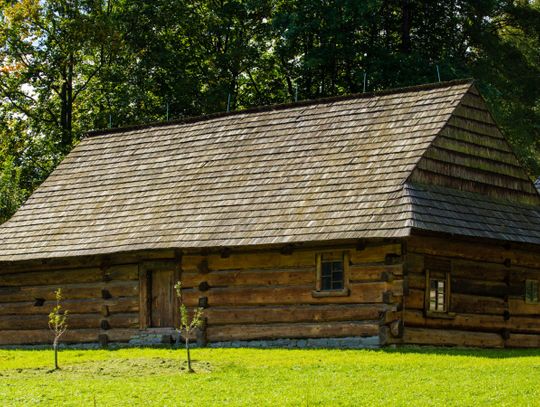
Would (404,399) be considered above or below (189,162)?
below

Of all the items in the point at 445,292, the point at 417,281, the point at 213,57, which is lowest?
the point at 445,292

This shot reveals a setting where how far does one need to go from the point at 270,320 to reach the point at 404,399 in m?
8.82

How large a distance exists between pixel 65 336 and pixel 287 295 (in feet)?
20.7

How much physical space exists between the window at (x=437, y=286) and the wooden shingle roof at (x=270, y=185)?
3.27 feet

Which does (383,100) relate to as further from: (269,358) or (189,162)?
(269,358)

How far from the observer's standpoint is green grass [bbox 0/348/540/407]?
670 inches

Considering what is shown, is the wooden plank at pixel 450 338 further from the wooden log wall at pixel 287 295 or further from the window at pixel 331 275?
the window at pixel 331 275

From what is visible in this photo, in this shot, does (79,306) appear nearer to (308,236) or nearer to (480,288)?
(308,236)

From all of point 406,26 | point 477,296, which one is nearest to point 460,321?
point 477,296

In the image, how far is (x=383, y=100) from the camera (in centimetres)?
2822

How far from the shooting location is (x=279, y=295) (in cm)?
2530

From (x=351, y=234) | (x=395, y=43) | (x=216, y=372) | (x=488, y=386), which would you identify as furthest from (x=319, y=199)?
(x=395, y=43)

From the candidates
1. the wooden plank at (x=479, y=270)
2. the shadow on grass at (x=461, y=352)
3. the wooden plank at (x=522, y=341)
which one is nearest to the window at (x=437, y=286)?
the wooden plank at (x=479, y=270)

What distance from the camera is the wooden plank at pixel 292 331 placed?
947 inches
